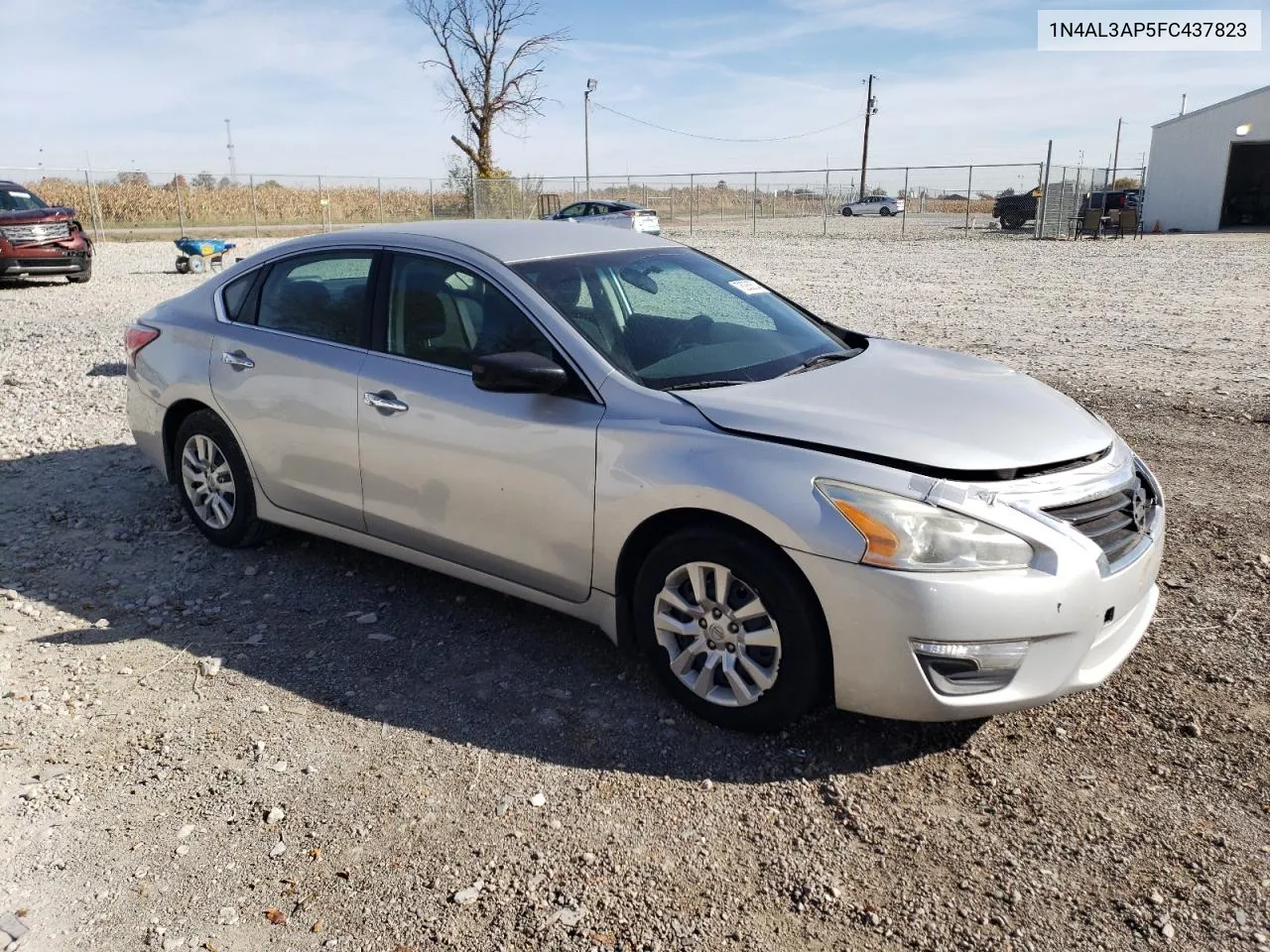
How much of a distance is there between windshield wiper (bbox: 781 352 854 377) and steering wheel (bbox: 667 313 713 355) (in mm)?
390

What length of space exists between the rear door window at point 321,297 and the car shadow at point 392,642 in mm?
1177

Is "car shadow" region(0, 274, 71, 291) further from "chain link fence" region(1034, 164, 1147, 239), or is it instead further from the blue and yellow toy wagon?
"chain link fence" region(1034, 164, 1147, 239)

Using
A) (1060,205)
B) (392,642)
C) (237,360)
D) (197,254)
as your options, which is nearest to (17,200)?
(197,254)

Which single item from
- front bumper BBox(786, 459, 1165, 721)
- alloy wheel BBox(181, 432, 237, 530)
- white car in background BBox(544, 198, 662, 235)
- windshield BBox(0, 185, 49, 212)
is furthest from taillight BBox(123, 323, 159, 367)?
white car in background BBox(544, 198, 662, 235)

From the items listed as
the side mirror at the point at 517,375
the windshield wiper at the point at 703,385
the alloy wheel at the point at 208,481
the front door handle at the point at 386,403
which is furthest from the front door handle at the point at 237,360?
the windshield wiper at the point at 703,385

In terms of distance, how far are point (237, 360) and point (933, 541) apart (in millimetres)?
3352

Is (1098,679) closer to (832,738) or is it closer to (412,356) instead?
(832,738)

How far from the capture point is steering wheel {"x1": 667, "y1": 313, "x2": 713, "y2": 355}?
3.97 meters

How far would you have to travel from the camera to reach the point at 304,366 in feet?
14.5

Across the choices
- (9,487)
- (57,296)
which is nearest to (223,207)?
(57,296)

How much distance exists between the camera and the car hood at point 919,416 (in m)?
3.12

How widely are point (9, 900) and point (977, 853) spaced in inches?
104

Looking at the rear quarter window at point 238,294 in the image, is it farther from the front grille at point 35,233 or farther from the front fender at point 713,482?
the front grille at point 35,233

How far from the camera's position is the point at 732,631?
3281mm
